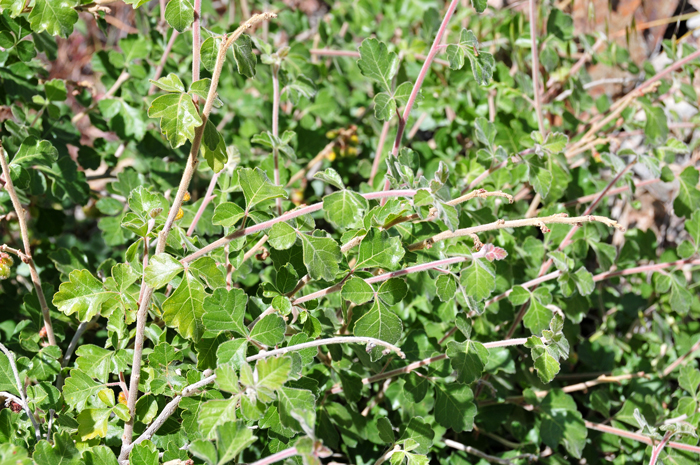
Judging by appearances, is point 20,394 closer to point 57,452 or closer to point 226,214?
point 57,452

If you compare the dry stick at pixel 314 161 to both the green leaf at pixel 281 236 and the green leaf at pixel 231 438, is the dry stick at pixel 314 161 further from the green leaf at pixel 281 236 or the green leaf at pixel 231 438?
the green leaf at pixel 231 438

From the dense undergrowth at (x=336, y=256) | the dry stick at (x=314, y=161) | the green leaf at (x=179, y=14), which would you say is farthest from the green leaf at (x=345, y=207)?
the dry stick at (x=314, y=161)

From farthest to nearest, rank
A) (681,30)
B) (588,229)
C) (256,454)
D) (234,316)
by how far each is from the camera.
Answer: (681,30), (588,229), (256,454), (234,316)

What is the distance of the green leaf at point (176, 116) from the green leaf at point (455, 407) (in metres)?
0.98

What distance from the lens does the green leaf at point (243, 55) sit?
117 cm

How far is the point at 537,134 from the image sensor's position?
162cm

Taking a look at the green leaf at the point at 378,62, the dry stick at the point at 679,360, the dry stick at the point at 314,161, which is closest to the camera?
the green leaf at the point at 378,62

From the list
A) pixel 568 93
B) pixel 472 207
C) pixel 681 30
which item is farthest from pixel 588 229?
pixel 681 30

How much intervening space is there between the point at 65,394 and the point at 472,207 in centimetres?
129

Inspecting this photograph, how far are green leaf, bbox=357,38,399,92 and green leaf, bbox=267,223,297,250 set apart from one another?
556mm

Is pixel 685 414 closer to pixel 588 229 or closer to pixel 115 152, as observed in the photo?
pixel 588 229

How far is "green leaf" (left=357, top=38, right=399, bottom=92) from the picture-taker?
1539 mm

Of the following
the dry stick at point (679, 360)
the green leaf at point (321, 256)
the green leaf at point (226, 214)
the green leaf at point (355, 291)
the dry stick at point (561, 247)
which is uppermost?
the green leaf at point (226, 214)

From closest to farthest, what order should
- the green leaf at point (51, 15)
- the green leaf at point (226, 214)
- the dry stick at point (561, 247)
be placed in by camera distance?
1. the green leaf at point (226, 214)
2. the green leaf at point (51, 15)
3. the dry stick at point (561, 247)
